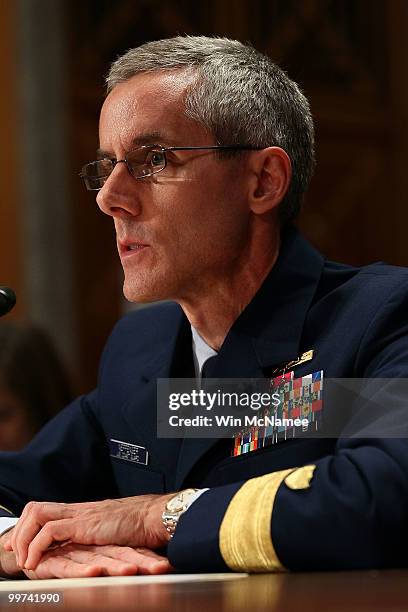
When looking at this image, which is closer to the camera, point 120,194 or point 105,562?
point 105,562

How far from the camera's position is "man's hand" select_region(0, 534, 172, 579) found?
1855 mm

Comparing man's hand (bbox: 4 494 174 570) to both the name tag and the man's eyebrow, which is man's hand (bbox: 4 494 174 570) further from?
the man's eyebrow

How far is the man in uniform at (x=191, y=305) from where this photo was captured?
1.97m

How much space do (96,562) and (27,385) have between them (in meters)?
1.93

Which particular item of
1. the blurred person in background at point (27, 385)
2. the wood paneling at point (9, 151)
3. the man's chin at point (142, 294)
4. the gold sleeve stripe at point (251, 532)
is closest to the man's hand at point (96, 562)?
the gold sleeve stripe at point (251, 532)

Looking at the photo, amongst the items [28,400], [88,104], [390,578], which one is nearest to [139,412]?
[390,578]

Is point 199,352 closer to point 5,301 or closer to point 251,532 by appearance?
point 5,301

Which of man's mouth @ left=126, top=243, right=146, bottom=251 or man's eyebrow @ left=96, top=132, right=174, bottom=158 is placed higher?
man's eyebrow @ left=96, top=132, right=174, bottom=158

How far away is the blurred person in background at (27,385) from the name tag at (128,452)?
1242 millimetres

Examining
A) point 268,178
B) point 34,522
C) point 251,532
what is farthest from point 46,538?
point 268,178

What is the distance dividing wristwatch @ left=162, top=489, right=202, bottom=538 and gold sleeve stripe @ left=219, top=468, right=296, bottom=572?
0.12 metres

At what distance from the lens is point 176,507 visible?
6.26 ft

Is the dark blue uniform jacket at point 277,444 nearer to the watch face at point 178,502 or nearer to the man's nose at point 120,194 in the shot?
the watch face at point 178,502

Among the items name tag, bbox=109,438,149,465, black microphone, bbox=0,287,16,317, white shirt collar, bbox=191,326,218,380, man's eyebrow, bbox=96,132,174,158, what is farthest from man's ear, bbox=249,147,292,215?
black microphone, bbox=0,287,16,317
